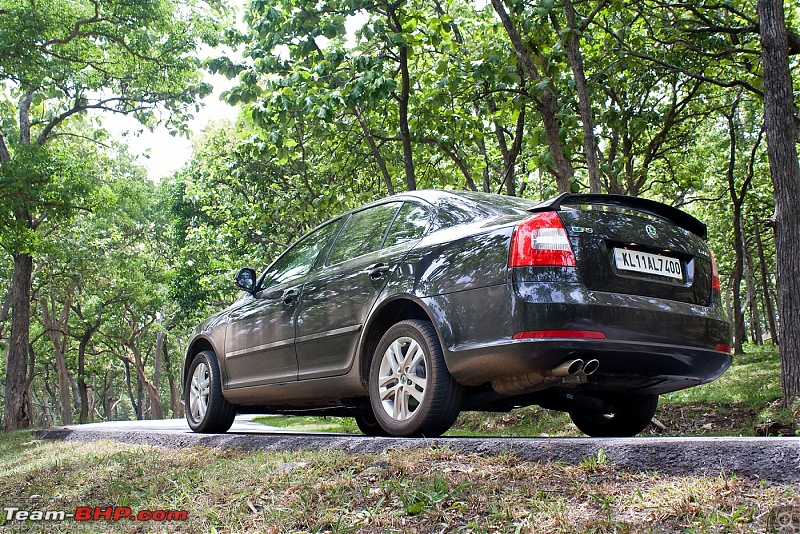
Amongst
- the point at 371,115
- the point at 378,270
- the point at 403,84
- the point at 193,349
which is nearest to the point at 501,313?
the point at 378,270

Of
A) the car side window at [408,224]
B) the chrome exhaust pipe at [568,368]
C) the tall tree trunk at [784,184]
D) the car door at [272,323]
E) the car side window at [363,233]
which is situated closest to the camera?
the chrome exhaust pipe at [568,368]

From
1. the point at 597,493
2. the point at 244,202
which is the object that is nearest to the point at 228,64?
the point at 597,493

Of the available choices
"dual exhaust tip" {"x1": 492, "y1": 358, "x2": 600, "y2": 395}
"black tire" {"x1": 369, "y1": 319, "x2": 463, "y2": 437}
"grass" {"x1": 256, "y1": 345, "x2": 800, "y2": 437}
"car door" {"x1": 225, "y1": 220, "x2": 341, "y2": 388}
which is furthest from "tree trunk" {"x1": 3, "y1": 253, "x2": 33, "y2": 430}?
"dual exhaust tip" {"x1": 492, "y1": 358, "x2": 600, "y2": 395}

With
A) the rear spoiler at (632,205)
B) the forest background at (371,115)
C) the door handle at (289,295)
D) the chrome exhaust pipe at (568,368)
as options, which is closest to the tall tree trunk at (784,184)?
the forest background at (371,115)

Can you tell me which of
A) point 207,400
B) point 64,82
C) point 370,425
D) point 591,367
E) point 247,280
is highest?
point 64,82

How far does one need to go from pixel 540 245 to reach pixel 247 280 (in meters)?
3.27

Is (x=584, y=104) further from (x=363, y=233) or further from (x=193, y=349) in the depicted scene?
(x=193, y=349)

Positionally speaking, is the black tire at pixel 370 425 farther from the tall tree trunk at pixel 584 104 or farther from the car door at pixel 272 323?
the tall tree trunk at pixel 584 104

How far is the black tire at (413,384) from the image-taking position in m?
4.42

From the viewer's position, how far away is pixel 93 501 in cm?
396

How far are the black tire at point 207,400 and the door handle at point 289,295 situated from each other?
1.29 m

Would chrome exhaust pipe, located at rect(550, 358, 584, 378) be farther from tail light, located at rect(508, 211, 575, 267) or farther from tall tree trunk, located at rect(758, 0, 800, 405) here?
tall tree trunk, located at rect(758, 0, 800, 405)

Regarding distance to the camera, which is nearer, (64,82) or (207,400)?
(207,400)

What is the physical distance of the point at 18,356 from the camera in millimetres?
16984
